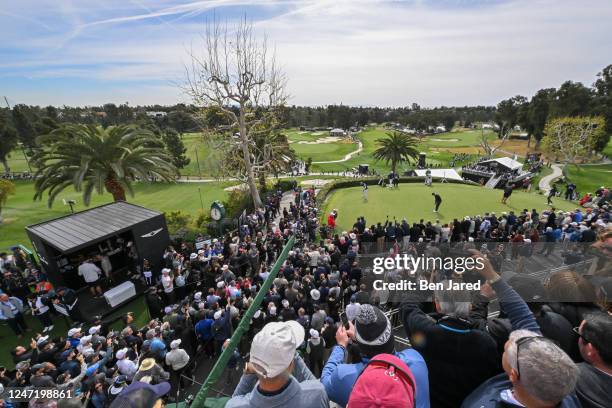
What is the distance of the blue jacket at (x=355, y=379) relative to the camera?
8.54ft

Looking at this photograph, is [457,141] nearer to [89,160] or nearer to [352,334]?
[89,160]

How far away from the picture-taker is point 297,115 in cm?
14025

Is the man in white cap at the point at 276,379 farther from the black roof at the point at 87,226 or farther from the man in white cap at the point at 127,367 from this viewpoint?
the black roof at the point at 87,226

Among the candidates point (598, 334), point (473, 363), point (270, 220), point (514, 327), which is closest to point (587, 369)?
point (598, 334)

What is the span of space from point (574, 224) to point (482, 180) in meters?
33.5

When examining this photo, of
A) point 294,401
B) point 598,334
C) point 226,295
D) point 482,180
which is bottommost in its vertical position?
point 482,180

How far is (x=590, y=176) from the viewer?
41.2 metres

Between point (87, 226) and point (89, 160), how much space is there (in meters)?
7.57

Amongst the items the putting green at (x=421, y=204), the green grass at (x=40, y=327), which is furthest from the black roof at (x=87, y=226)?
the putting green at (x=421, y=204)

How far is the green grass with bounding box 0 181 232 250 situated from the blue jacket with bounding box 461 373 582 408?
27516 mm

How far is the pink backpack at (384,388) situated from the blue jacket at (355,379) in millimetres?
545

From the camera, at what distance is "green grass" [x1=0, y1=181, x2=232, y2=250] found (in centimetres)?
2520

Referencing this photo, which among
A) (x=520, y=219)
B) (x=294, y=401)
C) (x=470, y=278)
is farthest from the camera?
(x=520, y=219)

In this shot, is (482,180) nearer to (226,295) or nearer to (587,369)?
(226,295)
